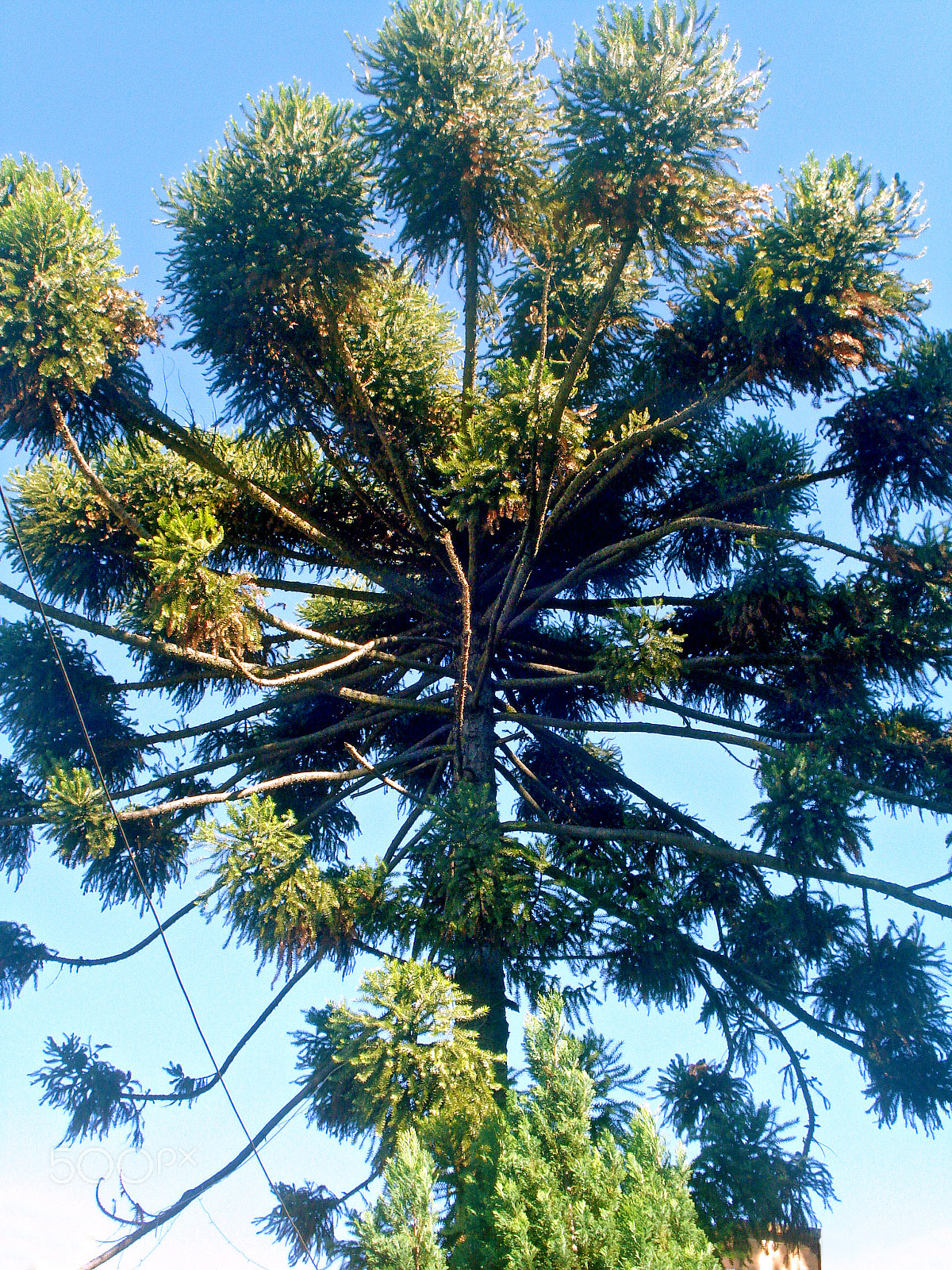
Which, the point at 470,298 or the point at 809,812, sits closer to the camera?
the point at 809,812

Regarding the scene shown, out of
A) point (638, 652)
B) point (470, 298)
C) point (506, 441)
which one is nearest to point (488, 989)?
point (638, 652)

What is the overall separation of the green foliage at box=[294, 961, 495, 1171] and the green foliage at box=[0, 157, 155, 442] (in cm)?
481

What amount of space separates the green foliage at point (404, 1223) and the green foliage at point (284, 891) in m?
2.68

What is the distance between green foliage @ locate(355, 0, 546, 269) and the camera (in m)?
8.18

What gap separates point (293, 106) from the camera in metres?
8.68

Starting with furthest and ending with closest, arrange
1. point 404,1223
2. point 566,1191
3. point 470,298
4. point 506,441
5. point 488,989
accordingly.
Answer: point 470,298 < point 506,441 < point 488,989 < point 566,1191 < point 404,1223

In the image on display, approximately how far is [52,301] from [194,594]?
2430 millimetres

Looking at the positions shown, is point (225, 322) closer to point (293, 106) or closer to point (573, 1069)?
point (293, 106)

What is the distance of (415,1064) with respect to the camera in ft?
18.7

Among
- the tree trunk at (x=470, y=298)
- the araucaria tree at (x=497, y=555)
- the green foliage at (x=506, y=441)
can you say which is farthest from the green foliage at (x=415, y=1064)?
the tree trunk at (x=470, y=298)

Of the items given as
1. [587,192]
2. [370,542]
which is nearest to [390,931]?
[370,542]

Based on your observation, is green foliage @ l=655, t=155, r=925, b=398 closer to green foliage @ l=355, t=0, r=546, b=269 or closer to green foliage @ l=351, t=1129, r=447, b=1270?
green foliage @ l=355, t=0, r=546, b=269

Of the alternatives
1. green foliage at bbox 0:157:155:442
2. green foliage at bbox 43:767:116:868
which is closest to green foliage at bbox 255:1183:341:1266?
green foliage at bbox 43:767:116:868

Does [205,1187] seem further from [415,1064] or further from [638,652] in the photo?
[638,652]
